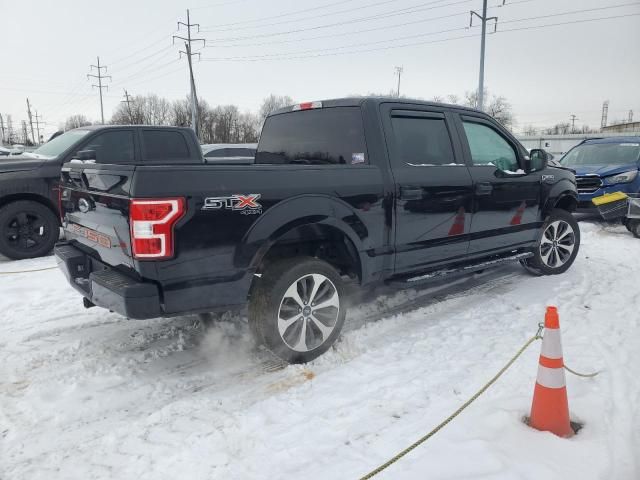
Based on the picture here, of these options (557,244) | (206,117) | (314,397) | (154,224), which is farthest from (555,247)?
(206,117)

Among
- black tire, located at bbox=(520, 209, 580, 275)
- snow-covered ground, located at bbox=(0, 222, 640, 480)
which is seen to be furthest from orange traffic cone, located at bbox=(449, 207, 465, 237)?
black tire, located at bbox=(520, 209, 580, 275)

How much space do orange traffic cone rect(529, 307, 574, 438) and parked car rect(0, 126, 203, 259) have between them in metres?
5.87

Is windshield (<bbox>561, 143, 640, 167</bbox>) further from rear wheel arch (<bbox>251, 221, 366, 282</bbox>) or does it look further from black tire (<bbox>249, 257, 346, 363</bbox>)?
black tire (<bbox>249, 257, 346, 363</bbox>)

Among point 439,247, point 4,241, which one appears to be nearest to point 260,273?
point 439,247

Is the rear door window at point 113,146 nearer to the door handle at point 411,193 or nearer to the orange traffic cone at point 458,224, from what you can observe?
the door handle at point 411,193

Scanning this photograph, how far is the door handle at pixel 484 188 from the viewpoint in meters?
4.56


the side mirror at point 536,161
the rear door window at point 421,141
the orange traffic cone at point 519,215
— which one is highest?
the rear door window at point 421,141

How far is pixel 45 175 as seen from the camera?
6.58 meters

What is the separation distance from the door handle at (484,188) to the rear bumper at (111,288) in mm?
3201

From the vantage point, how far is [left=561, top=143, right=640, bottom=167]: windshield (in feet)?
34.1

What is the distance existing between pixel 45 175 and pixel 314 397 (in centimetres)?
561

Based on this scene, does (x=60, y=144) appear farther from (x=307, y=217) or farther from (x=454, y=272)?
(x=454, y=272)

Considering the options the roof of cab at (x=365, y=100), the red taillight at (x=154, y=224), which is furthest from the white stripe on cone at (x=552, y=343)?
the roof of cab at (x=365, y=100)

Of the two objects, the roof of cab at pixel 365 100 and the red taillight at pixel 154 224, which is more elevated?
the roof of cab at pixel 365 100
